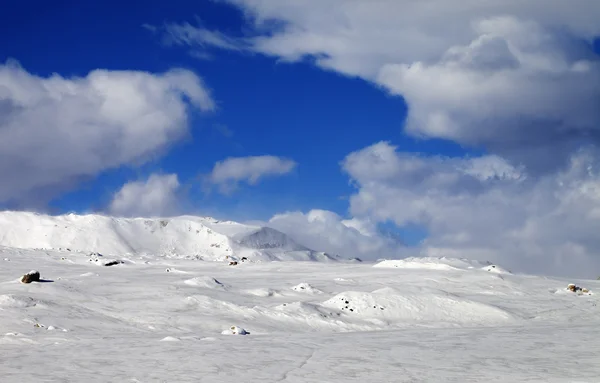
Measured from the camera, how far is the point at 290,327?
27.3m

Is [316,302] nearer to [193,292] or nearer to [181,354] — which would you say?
[193,292]

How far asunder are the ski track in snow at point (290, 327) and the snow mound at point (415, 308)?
0.28 feet

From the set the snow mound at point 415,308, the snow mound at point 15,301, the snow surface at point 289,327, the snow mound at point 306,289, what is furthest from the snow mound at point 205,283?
the snow mound at point 15,301

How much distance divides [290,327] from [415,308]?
310 inches

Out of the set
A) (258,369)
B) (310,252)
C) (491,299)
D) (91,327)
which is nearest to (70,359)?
(258,369)

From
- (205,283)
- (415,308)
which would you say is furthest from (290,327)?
(205,283)

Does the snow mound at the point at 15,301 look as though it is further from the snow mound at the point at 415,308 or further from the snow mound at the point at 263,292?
the snow mound at the point at 415,308

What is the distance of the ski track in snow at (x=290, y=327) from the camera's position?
15.5 metres

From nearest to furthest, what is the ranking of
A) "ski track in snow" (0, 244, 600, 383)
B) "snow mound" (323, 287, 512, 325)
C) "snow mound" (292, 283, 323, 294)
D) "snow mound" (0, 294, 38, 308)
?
1. "ski track in snow" (0, 244, 600, 383)
2. "snow mound" (0, 294, 38, 308)
3. "snow mound" (323, 287, 512, 325)
4. "snow mound" (292, 283, 323, 294)

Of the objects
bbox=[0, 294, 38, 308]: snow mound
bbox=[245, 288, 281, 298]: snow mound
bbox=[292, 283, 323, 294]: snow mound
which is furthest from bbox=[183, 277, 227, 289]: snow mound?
bbox=[0, 294, 38, 308]: snow mound

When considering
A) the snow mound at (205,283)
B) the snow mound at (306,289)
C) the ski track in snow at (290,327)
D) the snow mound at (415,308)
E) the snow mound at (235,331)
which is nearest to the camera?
the ski track in snow at (290,327)

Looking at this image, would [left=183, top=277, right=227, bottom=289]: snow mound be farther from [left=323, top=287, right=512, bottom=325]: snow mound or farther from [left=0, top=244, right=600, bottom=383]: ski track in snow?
[left=323, top=287, right=512, bottom=325]: snow mound

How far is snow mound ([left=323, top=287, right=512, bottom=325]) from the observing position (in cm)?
3098

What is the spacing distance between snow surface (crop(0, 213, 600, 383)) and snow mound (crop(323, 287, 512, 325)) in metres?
0.08
